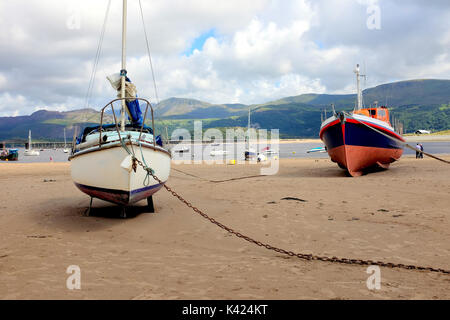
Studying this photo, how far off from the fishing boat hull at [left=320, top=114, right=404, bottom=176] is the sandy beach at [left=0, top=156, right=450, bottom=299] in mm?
5040

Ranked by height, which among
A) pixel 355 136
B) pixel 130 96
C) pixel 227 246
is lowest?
pixel 227 246

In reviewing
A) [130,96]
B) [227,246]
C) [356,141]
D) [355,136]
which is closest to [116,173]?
[227,246]

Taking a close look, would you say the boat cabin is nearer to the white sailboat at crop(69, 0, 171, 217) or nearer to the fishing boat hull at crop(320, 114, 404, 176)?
the fishing boat hull at crop(320, 114, 404, 176)

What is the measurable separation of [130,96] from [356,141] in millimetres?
12285

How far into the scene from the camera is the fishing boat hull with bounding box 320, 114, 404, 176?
673 inches

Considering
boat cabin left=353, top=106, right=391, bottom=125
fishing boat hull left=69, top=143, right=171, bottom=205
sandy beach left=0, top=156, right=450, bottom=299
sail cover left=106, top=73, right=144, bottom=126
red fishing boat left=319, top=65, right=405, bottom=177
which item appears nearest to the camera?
sandy beach left=0, top=156, right=450, bottom=299

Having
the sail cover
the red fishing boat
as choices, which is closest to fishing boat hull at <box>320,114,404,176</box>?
the red fishing boat

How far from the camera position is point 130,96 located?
10.5 meters

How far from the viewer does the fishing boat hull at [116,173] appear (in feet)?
26.0

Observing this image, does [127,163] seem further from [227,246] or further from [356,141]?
[356,141]

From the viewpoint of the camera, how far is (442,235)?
696 centimetres
